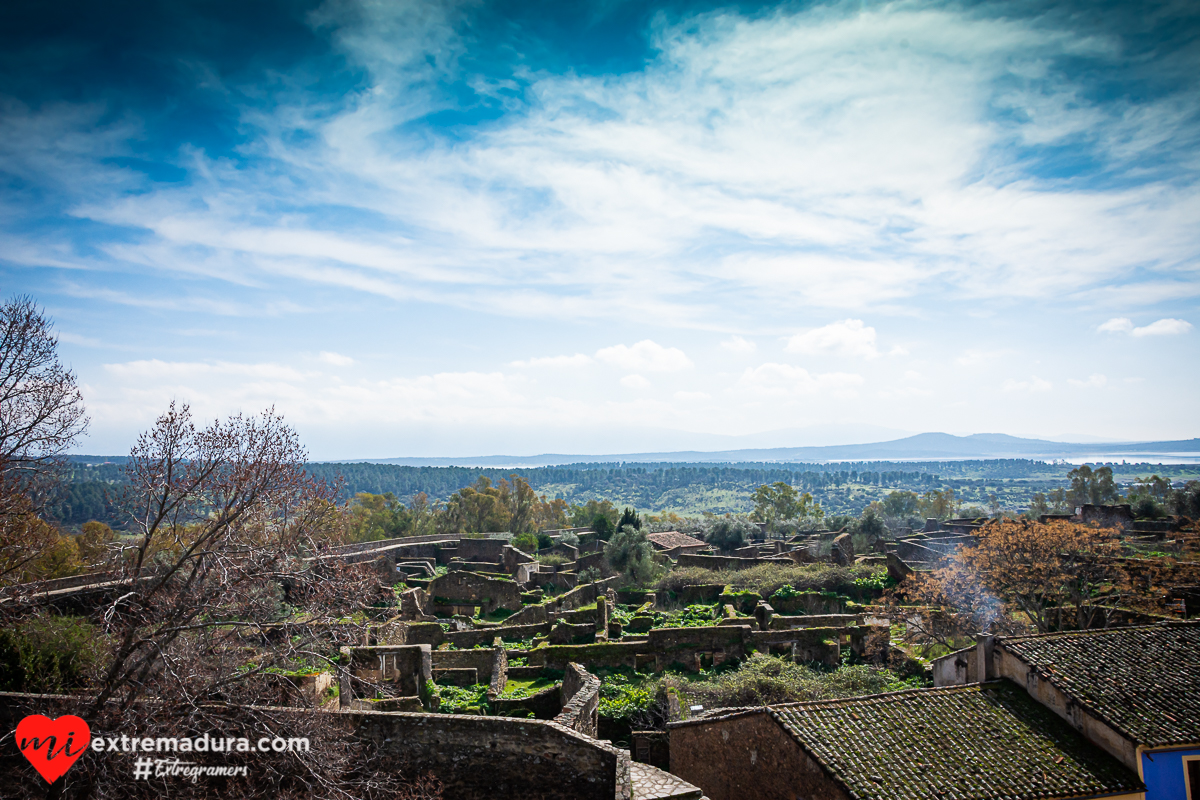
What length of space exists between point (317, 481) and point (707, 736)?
1044 centimetres

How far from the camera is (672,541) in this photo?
5522 centimetres

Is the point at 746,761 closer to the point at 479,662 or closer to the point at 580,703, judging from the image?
the point at 580,703

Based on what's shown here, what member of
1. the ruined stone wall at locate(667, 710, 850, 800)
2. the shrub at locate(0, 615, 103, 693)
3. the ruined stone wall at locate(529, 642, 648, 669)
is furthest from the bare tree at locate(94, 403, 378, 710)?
the ruined stone wall at locate(529, 642, 648, 669)

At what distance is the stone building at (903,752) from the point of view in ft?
40.5

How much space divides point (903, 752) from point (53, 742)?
15082 millimetres

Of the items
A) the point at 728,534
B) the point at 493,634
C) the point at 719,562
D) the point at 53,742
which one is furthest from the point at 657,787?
the point at 728,534

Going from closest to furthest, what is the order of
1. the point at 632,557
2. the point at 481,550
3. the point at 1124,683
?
the point at 1124,683 < the point at 632,557 < the point at 481,550

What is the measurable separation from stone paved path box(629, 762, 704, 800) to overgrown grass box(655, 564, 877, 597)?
2092 cm

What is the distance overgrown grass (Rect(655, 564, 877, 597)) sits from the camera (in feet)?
107

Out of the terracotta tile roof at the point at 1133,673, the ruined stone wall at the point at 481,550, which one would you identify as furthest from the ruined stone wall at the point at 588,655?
the ruined stone wall at the point at 481,550

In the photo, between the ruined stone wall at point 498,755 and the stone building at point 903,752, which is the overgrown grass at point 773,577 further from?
the ruined stone wall at point 498,755

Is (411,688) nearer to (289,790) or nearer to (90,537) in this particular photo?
(289,790)

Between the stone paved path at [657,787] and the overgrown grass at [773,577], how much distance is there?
20.9m

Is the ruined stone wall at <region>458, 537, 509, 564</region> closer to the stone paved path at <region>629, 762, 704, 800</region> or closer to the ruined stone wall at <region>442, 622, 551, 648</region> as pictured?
the ruined stone wall at <region>442, 622, 551, 648</region>
